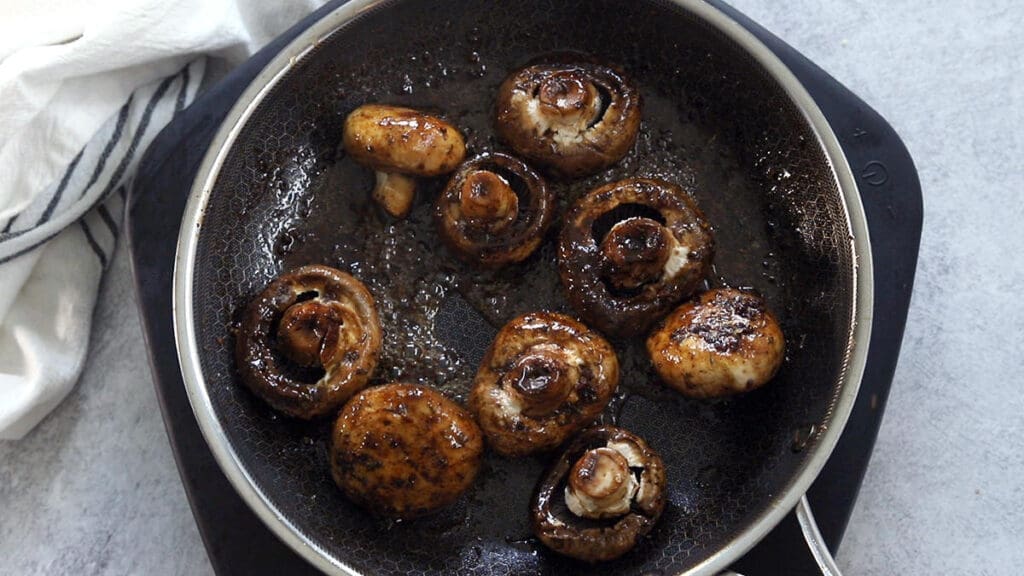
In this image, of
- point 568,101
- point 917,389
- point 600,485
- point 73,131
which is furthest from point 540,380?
point 73,131

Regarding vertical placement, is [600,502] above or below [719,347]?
below

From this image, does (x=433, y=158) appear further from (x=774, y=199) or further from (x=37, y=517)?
(x=37, y=517)

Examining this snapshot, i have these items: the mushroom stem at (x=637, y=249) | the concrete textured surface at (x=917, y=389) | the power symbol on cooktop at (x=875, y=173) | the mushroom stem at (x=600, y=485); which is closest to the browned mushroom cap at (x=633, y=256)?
the mushroom stem at (x=637, y=249)

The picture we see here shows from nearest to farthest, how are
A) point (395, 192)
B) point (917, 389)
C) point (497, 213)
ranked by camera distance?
point (497, 213), point (395, 192), point (917, 389)

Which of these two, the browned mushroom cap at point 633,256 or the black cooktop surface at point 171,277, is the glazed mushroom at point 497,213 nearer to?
the browned mushroom cap at point 633,256

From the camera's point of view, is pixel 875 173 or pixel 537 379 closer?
pixel 537 379

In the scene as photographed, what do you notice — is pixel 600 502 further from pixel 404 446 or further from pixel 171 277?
pixel 171 277

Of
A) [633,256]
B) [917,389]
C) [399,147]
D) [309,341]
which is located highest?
[399,147]

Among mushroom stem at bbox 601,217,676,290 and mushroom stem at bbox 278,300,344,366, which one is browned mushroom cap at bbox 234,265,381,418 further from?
mushroom stem at bbox 601,217,676,290
